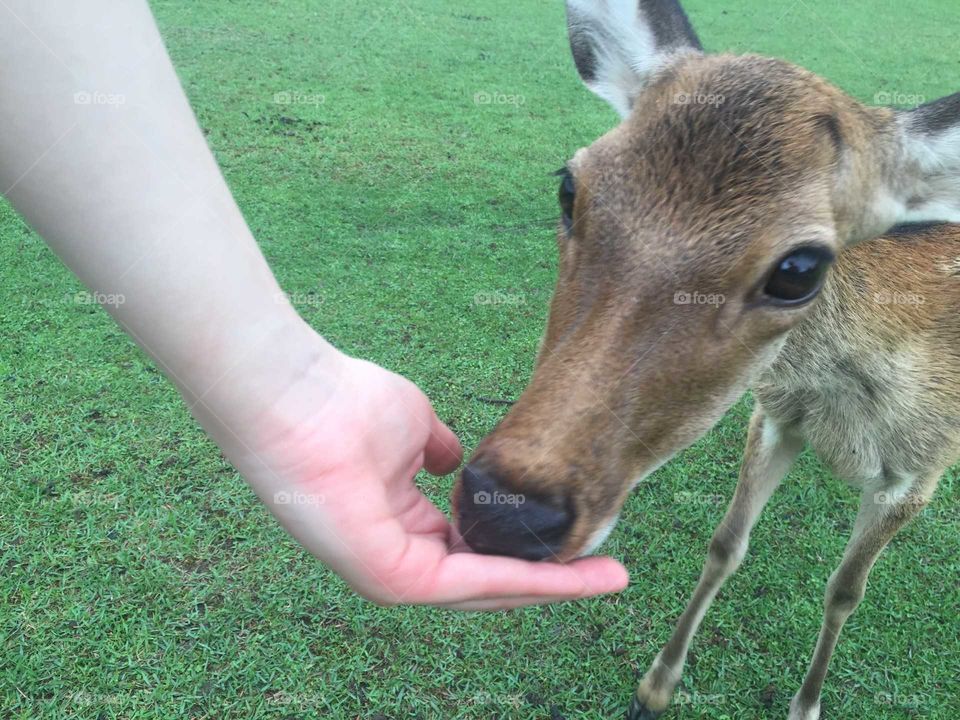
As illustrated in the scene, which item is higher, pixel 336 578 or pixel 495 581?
pixel 495 581

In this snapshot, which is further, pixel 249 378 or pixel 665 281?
pixel 665 281

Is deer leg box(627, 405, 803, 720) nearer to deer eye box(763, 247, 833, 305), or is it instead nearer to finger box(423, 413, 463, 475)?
deer eye box(763, 247, 833, 305)

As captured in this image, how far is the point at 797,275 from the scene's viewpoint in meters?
1.60

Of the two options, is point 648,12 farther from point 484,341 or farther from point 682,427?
point 484,341

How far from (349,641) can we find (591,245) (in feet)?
6.02

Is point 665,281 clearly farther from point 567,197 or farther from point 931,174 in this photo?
point 931,174

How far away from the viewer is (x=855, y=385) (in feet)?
7.23

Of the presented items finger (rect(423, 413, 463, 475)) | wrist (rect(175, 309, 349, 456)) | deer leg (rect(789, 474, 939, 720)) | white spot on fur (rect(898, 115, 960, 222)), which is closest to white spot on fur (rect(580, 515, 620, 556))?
finger (rect(423, 413, 463, 475))

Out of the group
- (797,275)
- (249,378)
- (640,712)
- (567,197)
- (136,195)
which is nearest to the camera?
(136,195)

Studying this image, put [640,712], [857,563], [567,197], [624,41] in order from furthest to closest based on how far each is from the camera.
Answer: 1. [640,712]
2. [857,563]
3. [624,41]
4. [567,197]

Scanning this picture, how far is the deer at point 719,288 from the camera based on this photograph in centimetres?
142

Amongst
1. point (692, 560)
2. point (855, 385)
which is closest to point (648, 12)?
point (855, 385)

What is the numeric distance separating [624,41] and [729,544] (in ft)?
5.84

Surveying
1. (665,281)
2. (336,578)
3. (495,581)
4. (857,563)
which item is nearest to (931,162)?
(665,281)
